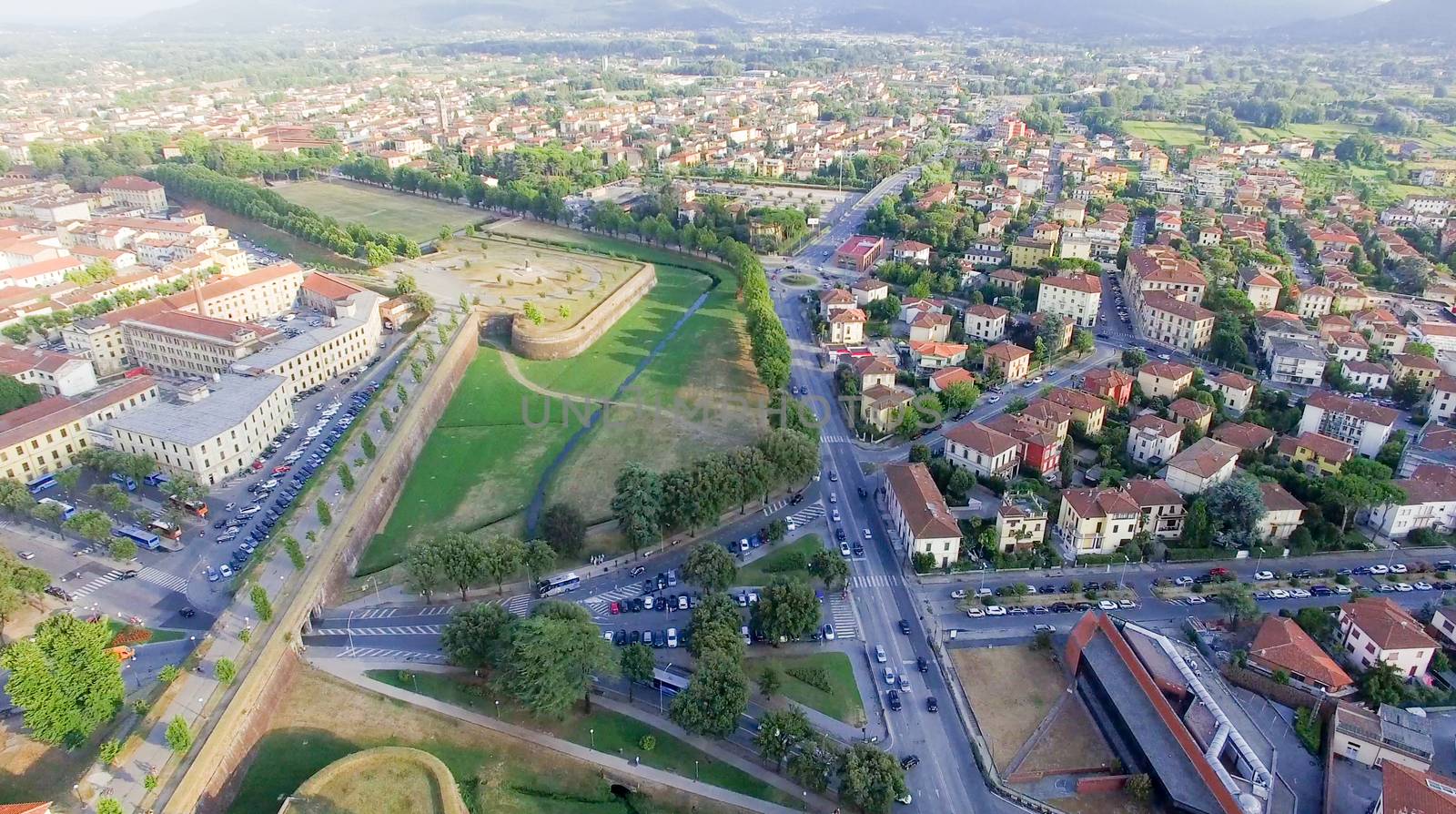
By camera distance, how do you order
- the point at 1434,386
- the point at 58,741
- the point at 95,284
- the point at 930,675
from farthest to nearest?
the point at 95,284
the point at 1434,386
the point at 930,675
the point at 58,741

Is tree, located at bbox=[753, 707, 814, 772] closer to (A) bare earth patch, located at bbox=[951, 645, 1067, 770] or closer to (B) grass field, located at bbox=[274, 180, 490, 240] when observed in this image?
(A) bare earth patch, located at bbox=[951, 645, 1067, 770]

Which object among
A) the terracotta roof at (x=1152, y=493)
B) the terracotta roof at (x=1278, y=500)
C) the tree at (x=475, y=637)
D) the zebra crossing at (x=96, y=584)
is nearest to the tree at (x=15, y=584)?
the zebra crossing at (x=96, y=584)

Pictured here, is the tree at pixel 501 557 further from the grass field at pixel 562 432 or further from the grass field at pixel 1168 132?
the grass field at pixel 1168 132

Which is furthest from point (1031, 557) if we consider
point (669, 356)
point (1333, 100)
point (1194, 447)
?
point (1333, 100)

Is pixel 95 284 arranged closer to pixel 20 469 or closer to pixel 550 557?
pixel 20 469

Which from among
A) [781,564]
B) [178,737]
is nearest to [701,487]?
[781,564]

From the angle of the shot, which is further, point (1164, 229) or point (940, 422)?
point (1164, 229)

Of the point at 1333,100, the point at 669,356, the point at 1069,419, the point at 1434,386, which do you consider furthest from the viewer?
the point at 1333,100
